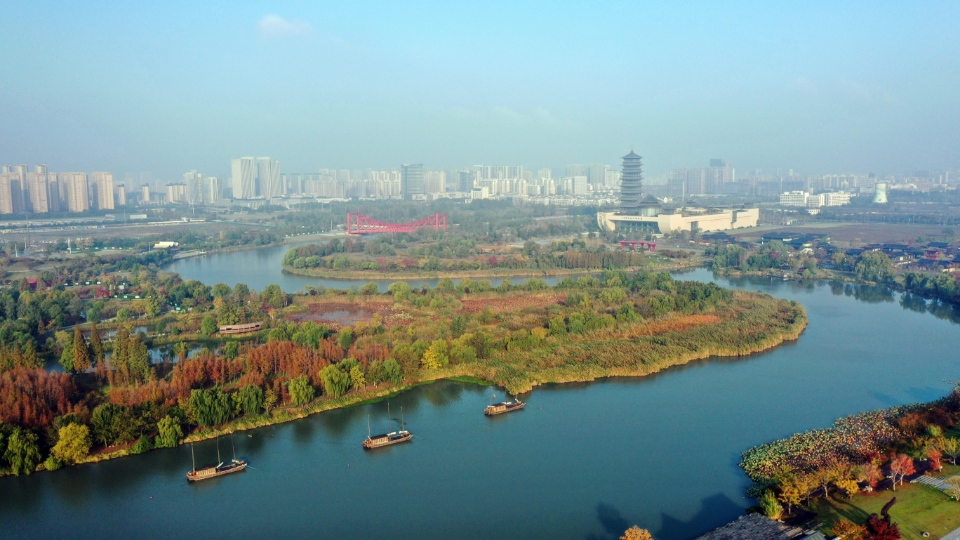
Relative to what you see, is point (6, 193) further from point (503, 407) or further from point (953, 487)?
point (953, 487)

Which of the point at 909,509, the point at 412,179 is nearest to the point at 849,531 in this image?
the point at 909,509

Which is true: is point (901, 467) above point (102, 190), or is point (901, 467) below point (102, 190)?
below

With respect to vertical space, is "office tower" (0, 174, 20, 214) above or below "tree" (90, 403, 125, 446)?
above

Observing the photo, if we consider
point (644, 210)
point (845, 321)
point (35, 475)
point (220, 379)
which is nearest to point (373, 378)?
point (220, 379)

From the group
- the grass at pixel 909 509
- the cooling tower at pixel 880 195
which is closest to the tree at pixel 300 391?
the grass at pixel 909 509

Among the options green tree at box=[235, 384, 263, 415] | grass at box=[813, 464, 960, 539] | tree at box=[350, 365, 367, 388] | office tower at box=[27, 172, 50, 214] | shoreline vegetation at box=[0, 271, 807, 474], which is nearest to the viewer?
grass at box=[813, 464, 960, 539]

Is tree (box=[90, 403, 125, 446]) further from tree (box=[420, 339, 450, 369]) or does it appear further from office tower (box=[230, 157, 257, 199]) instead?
office tower (box=[230, 157, 257, 199])

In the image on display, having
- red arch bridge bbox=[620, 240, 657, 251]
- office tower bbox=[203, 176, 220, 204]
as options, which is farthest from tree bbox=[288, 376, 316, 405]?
office tower bbox=[203, 176, 220, 204]
